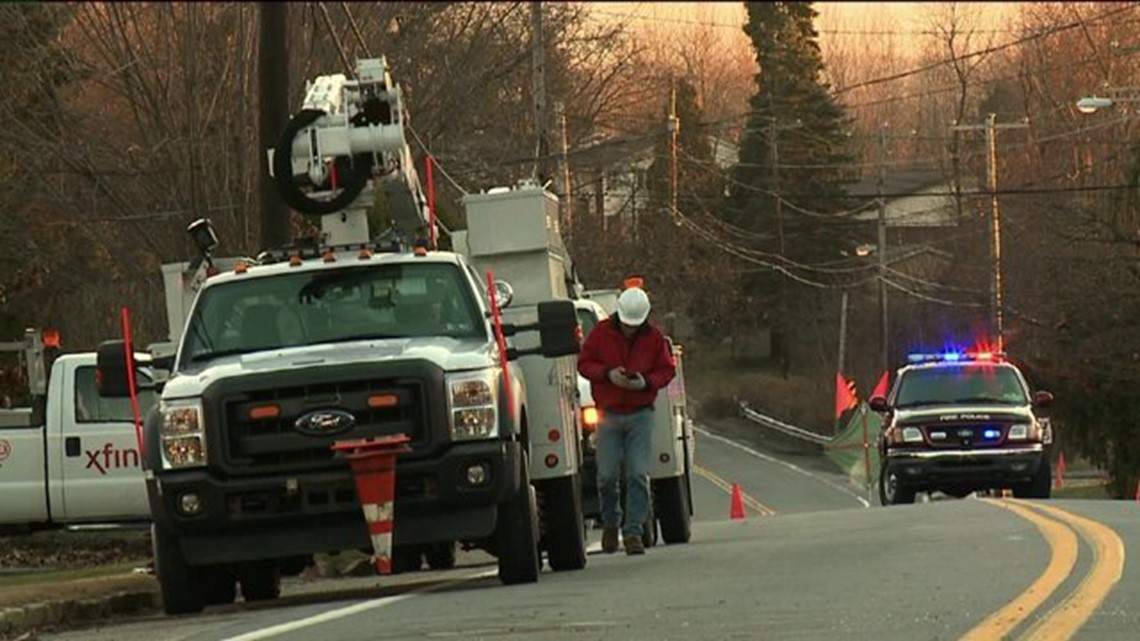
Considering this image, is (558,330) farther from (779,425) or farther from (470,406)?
(779,425)

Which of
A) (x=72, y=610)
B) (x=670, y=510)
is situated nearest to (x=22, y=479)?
(x=670, y=510)

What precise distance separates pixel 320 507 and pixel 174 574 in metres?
1.11

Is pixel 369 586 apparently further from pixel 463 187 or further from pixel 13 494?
pixel 463 187

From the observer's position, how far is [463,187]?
3631cm

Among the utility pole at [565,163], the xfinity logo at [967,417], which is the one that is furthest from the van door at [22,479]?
the utility pole at [565,163]

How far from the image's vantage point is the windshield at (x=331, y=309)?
14289mm

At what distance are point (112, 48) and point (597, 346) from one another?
39.5 feet

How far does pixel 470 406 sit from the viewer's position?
13312 mm

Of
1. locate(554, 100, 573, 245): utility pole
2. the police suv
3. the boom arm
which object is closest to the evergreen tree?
locate(554, 100, 573, 245): utility pole

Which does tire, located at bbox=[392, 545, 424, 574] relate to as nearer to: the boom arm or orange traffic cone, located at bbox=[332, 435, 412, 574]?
the boom arm

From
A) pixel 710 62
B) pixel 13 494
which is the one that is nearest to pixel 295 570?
pixel 13 494

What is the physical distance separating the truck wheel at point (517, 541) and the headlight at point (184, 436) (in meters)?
1.81

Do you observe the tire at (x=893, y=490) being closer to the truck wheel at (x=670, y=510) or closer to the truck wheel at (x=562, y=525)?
the truck wheel at (x=670, y=510)

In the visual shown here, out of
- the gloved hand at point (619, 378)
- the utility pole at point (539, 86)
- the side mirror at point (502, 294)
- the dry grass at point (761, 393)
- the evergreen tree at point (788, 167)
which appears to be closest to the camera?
the side mirror at point (502, 294)
